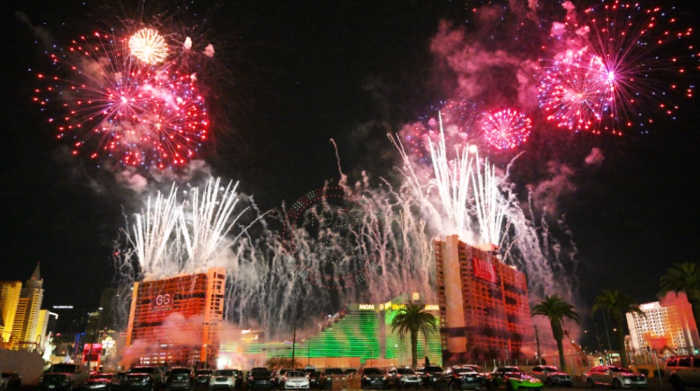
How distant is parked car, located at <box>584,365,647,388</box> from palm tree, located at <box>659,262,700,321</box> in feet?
53.3

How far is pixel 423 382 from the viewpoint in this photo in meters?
40.5

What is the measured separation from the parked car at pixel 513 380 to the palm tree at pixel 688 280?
2257 cm

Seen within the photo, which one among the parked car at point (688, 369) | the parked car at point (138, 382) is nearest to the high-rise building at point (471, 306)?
the parked car at point (688, 369)

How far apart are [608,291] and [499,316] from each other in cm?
5133

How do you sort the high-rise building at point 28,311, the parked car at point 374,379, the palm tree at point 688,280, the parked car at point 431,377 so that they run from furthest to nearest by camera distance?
the high-rise building at point 28,311, the palm tree at point 688,280, the parked car at point 431,377, the parked car at point 374,379

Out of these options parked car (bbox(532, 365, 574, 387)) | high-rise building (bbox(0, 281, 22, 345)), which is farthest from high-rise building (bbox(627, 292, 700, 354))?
high-rise building (bbox(0, 281, 22, 345))

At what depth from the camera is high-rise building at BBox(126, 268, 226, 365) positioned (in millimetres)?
130875

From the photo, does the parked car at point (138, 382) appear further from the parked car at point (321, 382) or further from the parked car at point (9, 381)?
the parked car at point (321, 382)

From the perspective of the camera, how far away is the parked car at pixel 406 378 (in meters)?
37.5

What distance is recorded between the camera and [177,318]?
137 m

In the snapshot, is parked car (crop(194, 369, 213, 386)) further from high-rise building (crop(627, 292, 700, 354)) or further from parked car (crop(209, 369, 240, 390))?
high-rise building (crop(627, 292, 700, 354))

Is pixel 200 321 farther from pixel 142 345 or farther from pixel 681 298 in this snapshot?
pixel 681 298

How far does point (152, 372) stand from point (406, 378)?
18.2m

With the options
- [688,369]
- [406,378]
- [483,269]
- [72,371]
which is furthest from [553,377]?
[483,269]
